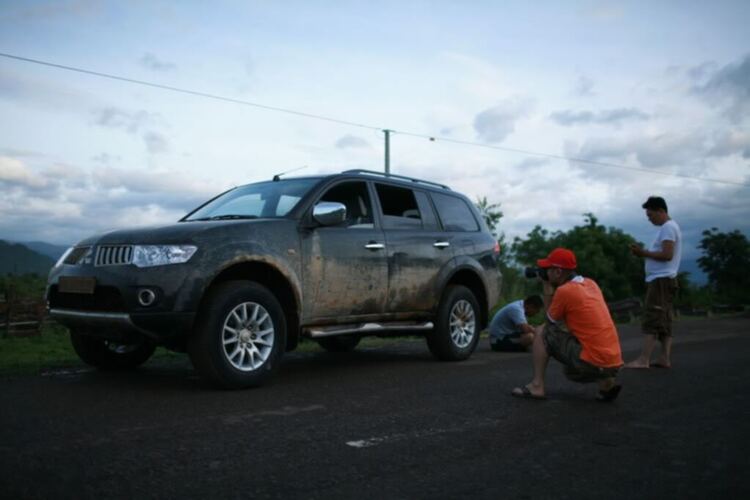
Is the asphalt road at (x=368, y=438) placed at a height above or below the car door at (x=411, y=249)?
below

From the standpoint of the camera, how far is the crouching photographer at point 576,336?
537 centimetres

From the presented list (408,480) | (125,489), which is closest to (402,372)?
(408,480)

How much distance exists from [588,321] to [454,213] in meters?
3.27

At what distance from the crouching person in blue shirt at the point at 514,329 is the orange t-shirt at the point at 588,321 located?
376 cm

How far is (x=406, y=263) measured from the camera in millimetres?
7336

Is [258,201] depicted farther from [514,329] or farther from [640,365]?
[640,365]

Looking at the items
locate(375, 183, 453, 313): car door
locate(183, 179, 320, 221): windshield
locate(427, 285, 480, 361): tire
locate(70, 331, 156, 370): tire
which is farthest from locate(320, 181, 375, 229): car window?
locate(70, 331, 156, 370): tire

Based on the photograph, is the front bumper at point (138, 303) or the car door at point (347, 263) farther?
the car door at point (347, 263)

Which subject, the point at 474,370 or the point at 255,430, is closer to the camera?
the point at 255,430

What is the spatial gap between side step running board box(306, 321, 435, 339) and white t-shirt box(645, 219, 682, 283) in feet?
8.58

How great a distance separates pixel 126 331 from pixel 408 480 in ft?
9.73

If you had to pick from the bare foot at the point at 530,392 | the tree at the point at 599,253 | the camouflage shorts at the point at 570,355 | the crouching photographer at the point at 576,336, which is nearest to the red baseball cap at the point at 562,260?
the crouching photographer at the point at 576,336

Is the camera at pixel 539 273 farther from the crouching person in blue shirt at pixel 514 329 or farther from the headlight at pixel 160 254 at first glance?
the crouching person in blue shirt at pixel 514 329

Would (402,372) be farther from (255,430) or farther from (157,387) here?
(255,430)
